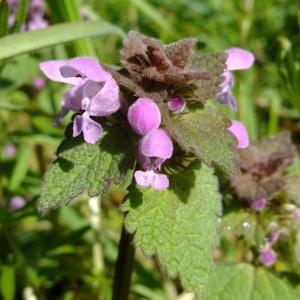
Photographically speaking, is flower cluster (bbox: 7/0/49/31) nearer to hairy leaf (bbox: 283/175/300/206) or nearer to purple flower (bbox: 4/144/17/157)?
purple flower (bbox: 4/144/17/157)

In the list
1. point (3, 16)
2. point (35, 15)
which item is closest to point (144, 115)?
point (3, 16)

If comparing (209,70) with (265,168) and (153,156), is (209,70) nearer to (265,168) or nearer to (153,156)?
(153,156)

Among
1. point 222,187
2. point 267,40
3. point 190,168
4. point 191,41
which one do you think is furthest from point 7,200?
point 267,40

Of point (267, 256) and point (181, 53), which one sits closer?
point (181, 53)

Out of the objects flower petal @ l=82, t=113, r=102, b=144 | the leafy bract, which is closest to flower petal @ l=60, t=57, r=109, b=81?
flower petal @ l=82, t=113, r=102, b=144

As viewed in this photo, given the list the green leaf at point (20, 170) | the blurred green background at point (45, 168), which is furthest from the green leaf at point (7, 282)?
the green leaf at point (20, 170)

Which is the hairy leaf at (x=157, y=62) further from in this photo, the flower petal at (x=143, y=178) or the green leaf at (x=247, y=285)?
the green leaf at (x=247, y=285)
